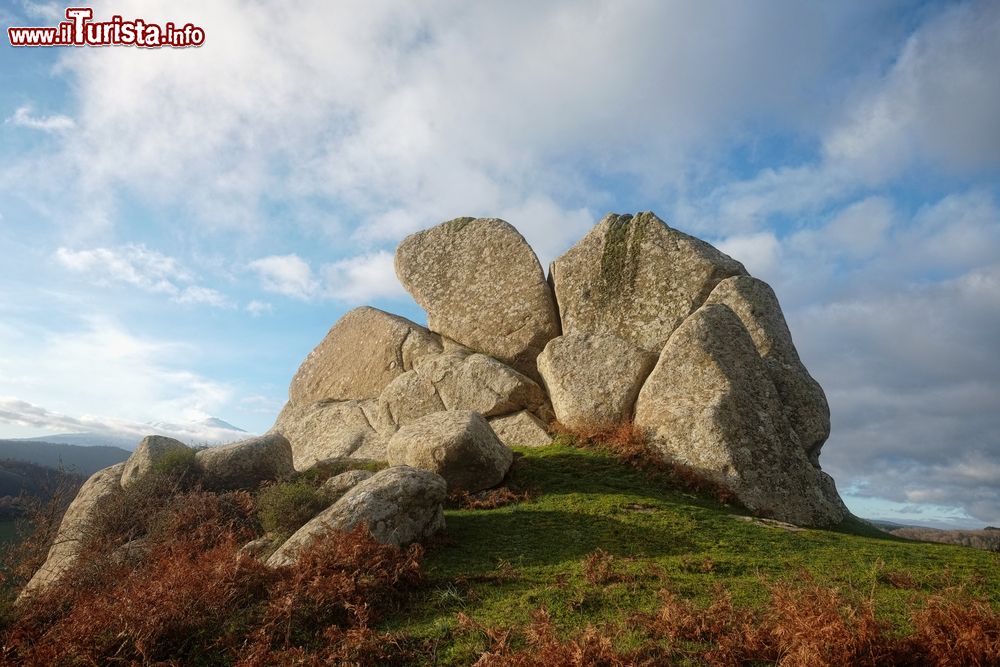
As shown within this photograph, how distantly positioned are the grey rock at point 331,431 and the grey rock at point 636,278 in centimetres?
881

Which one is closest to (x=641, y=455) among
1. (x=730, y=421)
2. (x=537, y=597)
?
(x=730, y=421)

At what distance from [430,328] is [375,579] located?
1834 cm

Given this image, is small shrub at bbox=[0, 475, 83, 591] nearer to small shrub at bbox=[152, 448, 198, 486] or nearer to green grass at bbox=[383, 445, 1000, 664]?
small shrub at bbox=[152, 448, 198, 486]

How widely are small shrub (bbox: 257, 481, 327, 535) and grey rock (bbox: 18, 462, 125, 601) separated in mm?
5483

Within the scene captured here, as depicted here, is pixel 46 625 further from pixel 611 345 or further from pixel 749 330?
pixel 749 330

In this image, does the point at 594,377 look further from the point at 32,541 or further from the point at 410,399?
the point at 32,541

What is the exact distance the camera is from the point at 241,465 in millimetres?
19719

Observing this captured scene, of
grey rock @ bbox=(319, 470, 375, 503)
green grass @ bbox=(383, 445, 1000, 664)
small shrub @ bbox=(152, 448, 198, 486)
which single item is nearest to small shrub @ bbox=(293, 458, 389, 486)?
grey rock @ bbox=(319, 470, 375, 503)

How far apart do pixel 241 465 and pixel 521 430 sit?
29.8 ft

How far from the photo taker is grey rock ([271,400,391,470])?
84.2 feet

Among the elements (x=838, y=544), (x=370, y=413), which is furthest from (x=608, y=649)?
(x=370, y=413)

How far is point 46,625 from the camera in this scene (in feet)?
38.0

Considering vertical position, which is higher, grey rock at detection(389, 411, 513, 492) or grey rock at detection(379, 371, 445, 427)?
grey rock at detection(379, 371, 445, 427)

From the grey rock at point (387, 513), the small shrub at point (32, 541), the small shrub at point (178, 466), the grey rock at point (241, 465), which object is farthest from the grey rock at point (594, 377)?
the small shrub at point (32, 541)
